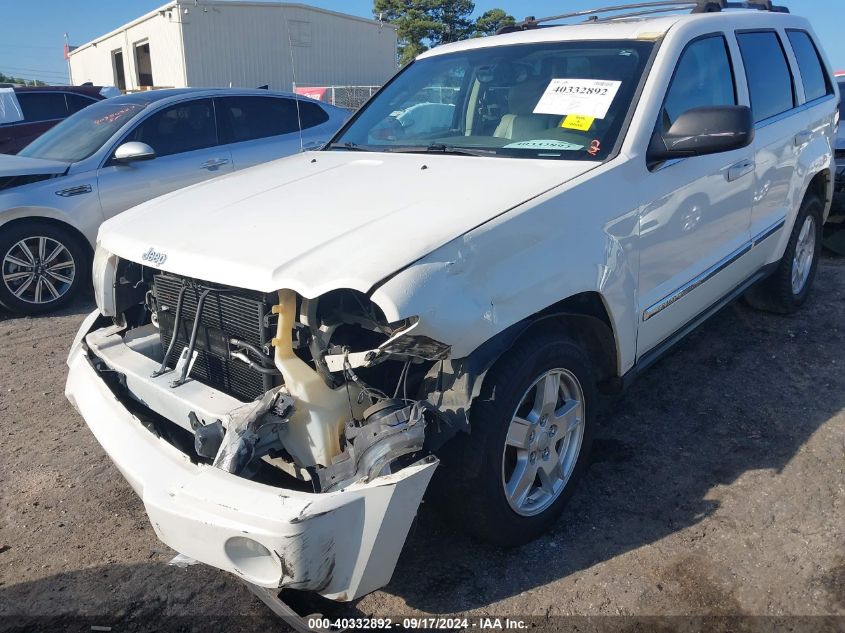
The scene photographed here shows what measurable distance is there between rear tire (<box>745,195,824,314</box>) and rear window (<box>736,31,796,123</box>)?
0.83 metres

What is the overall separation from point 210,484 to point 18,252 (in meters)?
4.63

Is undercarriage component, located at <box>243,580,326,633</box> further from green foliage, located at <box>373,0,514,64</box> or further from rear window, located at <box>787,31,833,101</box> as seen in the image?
green foliage, located at <box>373,0,514,64</box>

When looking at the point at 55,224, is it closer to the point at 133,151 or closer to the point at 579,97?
the point at 133,151

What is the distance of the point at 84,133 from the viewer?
6.34 metres

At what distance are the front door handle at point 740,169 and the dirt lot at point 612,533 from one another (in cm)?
121

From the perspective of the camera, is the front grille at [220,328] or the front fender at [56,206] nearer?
the front grille at [220,328]

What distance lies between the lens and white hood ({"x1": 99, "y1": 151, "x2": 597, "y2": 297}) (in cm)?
211

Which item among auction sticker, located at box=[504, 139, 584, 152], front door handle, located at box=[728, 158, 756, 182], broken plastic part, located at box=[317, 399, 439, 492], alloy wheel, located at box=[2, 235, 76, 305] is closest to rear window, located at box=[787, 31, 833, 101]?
front door handle, located at box=[728, 158, 756, 182]

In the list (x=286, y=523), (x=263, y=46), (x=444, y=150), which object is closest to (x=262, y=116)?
(x=444, y=150)

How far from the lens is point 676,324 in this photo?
3.29m

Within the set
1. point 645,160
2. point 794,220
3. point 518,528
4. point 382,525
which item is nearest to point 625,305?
point 645,160

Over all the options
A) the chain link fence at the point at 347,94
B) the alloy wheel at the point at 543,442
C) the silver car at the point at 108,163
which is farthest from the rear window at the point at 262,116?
the chain link fence at the point at 347,94

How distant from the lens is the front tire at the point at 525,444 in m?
2.30

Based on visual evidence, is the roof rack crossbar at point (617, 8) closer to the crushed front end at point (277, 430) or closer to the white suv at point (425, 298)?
the white suv at point (425, 298)
